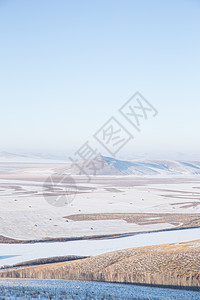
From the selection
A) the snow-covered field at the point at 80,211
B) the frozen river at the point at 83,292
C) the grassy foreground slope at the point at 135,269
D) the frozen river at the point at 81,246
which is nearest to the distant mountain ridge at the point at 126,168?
the snow-covered field at the point at 80,211

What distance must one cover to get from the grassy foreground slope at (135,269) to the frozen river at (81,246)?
4170 millimetres

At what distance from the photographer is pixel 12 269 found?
57.7 feet

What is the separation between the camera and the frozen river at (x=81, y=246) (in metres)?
21.3

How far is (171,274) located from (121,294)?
9.51 feet

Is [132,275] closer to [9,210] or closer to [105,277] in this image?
[105,277]

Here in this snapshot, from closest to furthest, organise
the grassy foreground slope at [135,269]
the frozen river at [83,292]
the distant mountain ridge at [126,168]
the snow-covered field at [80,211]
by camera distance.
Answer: the frozen river at [83,292], the grassy foreground slope at [135,269], the snow-covered field at [80,211], the distant mountain ridge at [126,168]

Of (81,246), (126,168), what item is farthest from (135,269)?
(126,168)

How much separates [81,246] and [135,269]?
9.84 m

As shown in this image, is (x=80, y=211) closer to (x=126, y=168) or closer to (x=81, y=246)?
(x=81, y=246)

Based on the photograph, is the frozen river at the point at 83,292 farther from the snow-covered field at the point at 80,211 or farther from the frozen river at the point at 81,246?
the snow-covered field at the point at 80,211

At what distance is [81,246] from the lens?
2389 centimetres

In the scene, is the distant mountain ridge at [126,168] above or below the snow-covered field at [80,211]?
above

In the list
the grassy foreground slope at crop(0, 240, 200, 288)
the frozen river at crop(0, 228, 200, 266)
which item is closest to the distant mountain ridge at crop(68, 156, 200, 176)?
the frozen river at crop(0, 228, 200, 266)

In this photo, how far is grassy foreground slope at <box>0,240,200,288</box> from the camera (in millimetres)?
13344
